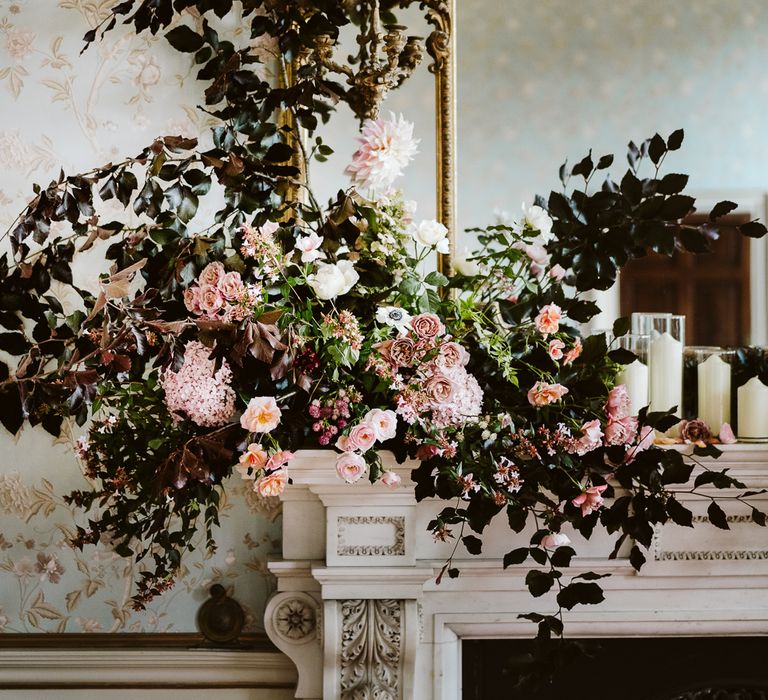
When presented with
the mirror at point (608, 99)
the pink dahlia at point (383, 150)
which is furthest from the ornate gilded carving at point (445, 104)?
the pink dahlia at point (383, 150)

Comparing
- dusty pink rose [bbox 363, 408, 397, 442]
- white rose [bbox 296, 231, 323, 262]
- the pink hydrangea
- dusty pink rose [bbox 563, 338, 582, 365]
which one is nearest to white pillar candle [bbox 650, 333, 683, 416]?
dusty pink rose [bbox 563, 338, 582, 365]

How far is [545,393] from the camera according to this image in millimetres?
1180

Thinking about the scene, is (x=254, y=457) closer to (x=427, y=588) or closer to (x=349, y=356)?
(x=349, y=356)

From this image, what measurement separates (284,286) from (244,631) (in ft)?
2.70

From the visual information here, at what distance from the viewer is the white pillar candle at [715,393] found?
4.67ft

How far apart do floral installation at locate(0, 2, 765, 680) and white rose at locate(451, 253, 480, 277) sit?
46 millimetres

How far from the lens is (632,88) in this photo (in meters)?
1.57

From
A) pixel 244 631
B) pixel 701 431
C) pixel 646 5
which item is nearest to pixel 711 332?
pixel 701 431

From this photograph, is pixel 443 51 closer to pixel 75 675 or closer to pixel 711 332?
pixel 711 332

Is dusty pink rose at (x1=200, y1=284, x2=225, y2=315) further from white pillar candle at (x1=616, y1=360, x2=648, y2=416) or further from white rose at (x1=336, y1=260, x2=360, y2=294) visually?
white pillar candle at (x1=616, y1=360, x2=648, y2=416)

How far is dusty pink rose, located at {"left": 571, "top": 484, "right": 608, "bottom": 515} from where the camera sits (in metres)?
1.20

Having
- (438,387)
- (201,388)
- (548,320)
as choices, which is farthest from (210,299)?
(548,320)

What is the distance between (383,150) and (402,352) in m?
0.40

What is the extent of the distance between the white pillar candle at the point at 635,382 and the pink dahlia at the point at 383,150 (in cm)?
55
